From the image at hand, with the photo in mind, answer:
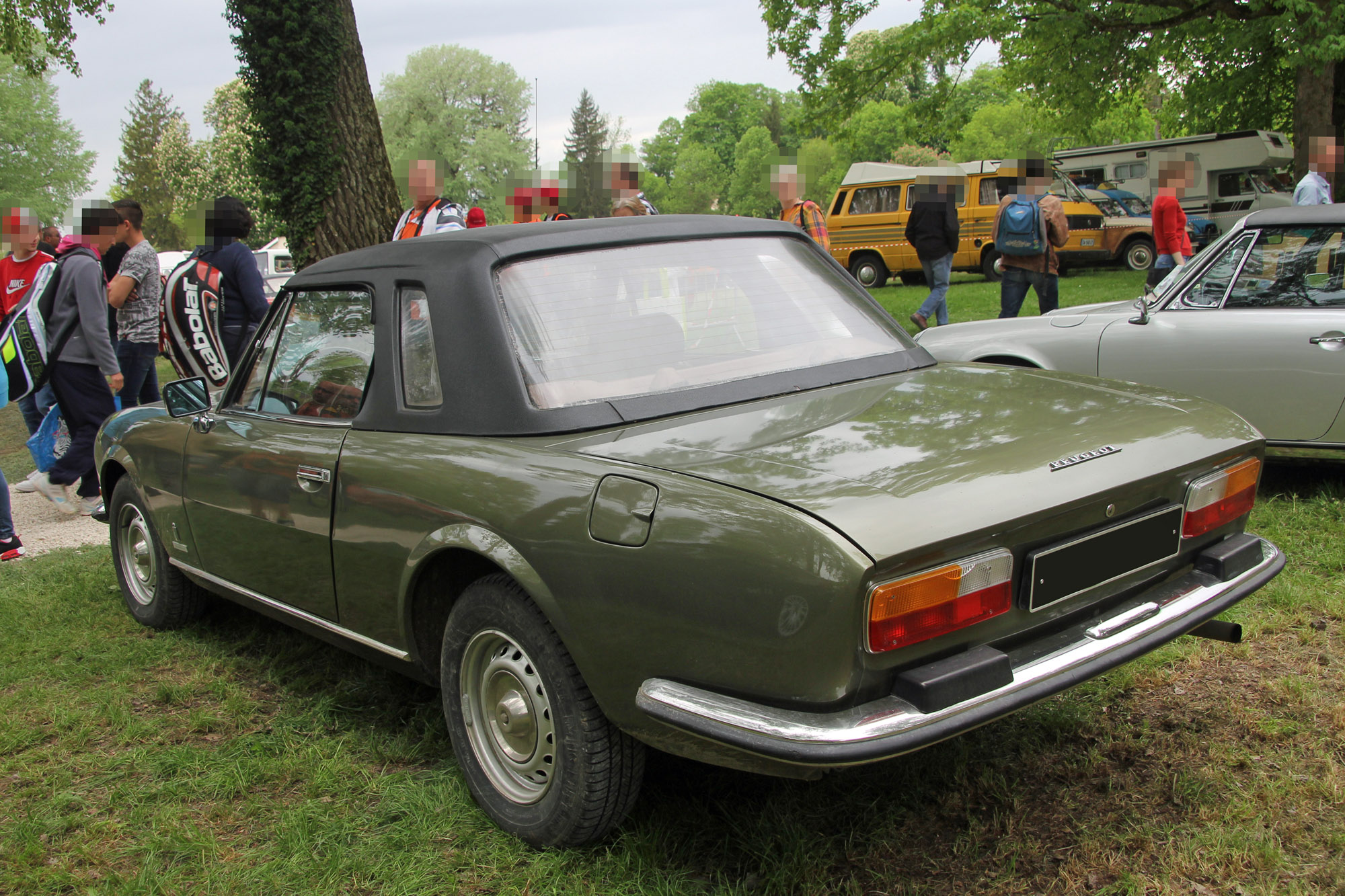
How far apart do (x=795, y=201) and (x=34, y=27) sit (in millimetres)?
12998

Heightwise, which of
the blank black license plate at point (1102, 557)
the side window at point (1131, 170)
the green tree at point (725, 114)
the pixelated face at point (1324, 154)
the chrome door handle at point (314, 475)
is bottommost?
the blank black license plate at point (1102, 557)

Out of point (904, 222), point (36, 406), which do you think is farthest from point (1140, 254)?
point (36, 406)

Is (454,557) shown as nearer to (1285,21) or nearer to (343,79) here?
(343,79)

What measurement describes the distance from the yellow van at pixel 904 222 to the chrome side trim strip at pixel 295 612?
17.3 m

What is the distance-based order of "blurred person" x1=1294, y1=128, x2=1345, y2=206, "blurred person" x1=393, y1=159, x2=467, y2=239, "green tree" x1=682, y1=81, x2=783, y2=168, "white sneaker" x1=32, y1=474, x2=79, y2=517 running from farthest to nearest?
"green tree" x1=682, y1=81, x2=783, y2=168, "blurred person" x1=1294, y1=128, x2=1345, y2=206, "white sneaker" x1=32, y1=474, x2=79, y2=517, "blurred person" x1=393, y1=159, x2=467, y2=239

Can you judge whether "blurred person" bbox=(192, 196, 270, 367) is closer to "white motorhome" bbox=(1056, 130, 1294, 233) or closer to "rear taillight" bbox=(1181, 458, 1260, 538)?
"rear taillight" bbox=(1181, 458, 1260, 538)

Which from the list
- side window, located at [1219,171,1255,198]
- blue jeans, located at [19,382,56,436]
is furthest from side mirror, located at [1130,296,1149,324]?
side window, located at [1219,171,1255,198]

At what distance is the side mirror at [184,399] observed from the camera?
3.80 meters

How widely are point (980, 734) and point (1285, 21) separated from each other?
14791 mm

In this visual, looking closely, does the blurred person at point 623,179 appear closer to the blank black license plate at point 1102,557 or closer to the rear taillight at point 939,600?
the blank black license plate at point 1102,557

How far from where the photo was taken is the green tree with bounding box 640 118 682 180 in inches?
4488

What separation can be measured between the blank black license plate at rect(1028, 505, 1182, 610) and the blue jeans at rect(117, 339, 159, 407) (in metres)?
6.32

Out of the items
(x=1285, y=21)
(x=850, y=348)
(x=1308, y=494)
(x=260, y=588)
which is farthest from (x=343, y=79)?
(x=1285, y=21)

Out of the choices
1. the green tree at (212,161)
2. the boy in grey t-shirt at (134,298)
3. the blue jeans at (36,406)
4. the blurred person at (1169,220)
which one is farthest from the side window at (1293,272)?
the green tree at (212,161)
